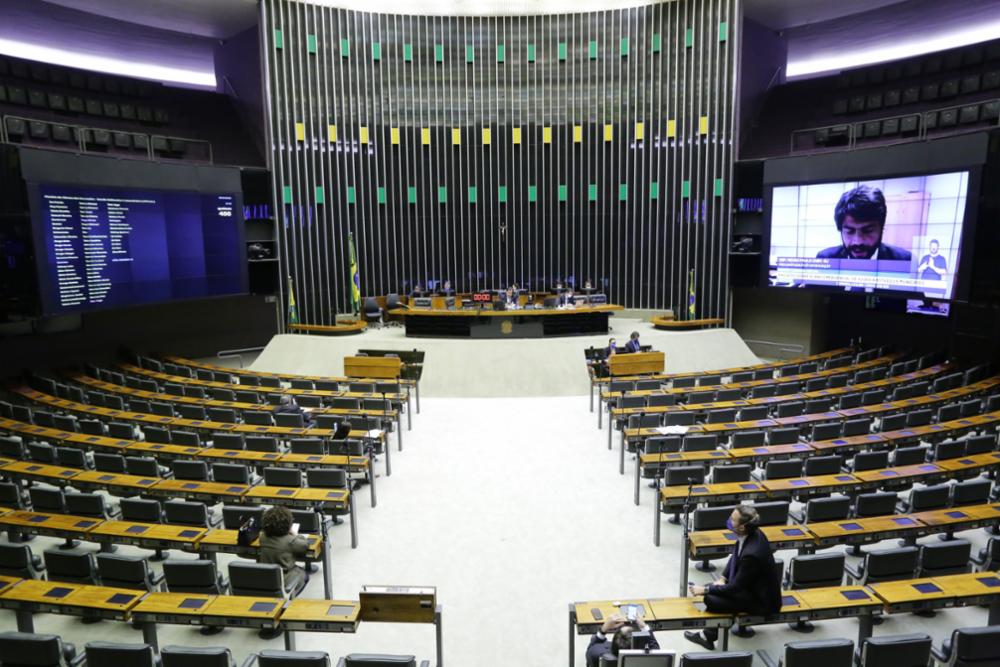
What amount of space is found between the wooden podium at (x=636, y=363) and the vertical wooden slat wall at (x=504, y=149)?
7053 mm

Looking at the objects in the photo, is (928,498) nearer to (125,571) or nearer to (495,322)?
(125,571)

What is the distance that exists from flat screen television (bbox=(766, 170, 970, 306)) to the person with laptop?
39.8ft

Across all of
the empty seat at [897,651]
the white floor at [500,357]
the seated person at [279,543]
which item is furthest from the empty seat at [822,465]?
the white floor at [500,357]

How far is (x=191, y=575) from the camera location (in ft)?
17.5

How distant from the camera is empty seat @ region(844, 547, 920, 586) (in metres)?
5.36

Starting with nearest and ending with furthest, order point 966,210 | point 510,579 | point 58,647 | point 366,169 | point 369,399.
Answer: point 58,647 < point 510,579 < point 369,399 < point 966,210 < point 366,169

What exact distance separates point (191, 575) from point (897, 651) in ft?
17.5

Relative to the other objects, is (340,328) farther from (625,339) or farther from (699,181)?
(699,181)

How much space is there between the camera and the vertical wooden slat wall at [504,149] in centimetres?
1917

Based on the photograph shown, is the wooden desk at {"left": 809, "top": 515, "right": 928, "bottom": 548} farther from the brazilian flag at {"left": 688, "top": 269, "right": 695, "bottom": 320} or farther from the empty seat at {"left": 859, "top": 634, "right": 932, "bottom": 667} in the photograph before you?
the brazilian flag at {"left": 688, "top": 269, "right": 695, "bottom": 320}

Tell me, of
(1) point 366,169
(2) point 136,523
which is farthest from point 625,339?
(2) point 136,523

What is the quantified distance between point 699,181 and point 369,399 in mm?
13309

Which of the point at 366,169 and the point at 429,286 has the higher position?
the point at 366,169

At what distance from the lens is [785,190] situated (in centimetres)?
1636
